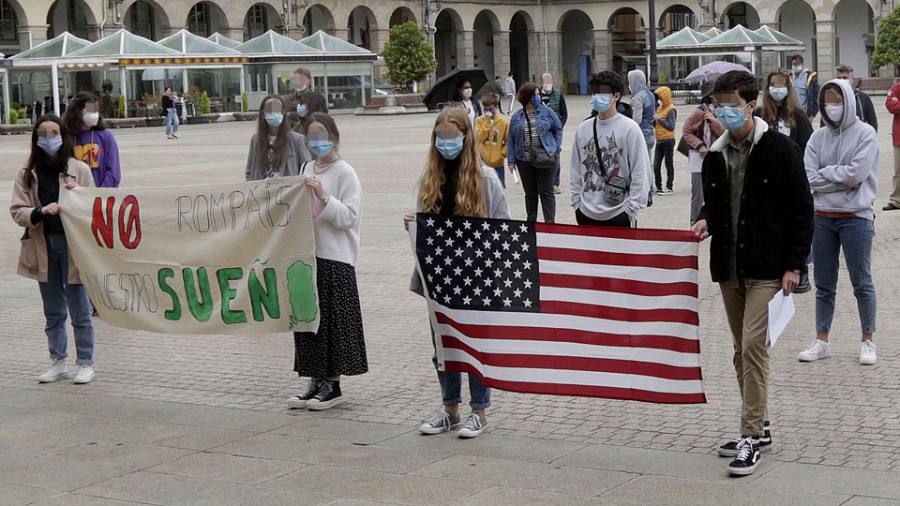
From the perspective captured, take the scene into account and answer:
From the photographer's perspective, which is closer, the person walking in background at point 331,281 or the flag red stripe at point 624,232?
the flag red stripe at point 624,232

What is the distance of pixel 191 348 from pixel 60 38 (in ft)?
132

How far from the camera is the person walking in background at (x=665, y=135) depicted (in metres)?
18.2

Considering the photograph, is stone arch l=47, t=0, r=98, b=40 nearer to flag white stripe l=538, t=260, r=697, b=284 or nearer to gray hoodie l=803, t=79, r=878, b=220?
gray hoodie l=803, t=79, r=878, b=220

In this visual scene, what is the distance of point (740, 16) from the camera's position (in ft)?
234

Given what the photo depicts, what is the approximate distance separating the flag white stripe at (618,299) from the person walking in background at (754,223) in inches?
8.1

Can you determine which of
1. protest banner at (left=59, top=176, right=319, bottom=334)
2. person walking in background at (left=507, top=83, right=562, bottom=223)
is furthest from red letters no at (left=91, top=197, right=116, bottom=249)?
person walking in background at (left=507, top=83, right=562, bottom=223)

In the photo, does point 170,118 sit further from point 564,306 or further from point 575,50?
point 575,50

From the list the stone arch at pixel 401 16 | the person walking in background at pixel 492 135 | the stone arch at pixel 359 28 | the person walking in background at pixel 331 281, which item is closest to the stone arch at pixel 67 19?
the stone arch at pixel 359 28

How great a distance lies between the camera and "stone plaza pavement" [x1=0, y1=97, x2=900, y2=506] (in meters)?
5.74

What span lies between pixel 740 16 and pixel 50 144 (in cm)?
6662

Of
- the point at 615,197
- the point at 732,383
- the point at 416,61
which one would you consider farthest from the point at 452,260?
the point at 416,61

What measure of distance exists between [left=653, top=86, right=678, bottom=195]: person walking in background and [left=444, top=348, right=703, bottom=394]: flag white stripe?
12020 millimetres

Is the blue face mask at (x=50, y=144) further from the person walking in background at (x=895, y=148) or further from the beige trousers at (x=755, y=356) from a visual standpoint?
the person walking in background at (x=895, y=148)

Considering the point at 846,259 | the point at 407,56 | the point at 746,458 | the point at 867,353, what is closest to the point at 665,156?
the point at 846,259
